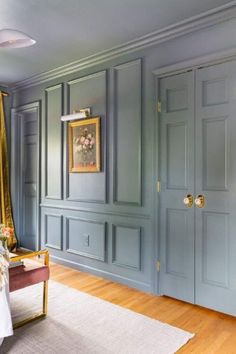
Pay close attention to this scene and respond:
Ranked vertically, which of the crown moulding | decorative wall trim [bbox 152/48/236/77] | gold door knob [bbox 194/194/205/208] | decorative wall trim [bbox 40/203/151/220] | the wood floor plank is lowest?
the wood floor plank

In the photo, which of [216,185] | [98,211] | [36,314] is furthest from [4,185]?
[216,185]

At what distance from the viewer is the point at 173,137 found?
9.68 ft

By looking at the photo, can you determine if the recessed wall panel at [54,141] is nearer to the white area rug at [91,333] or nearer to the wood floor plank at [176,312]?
the wood floor plank at [176,312]

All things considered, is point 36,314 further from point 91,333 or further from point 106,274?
point 106,274

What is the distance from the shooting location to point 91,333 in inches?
89.0

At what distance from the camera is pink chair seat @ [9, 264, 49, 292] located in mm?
2272

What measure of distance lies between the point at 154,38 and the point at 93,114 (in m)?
1.16

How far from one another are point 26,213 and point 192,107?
347 centimetres

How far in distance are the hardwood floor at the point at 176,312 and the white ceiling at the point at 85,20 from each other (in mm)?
2704

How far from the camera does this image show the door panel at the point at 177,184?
2814 mm

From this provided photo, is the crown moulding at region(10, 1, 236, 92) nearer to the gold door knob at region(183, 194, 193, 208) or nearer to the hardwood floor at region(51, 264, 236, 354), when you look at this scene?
the gold door knob at region(183, 194, 193, 208)

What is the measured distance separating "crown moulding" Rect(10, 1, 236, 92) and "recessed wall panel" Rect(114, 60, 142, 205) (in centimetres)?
18

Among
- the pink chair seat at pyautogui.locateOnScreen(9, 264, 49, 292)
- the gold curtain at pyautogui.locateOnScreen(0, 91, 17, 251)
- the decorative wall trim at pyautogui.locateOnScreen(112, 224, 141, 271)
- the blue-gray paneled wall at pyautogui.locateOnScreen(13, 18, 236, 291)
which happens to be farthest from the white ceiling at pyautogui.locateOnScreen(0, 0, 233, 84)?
the pink chair seat at pyautogui.locateOnScreen(9, 264, 49, 292)

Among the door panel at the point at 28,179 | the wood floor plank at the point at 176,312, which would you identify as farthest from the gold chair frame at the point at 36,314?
the door panel at the point at 28,179
